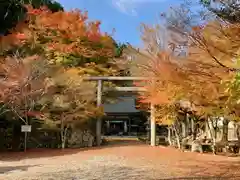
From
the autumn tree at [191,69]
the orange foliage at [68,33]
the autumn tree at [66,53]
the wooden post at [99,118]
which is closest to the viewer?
the autumn tree at [191,69]

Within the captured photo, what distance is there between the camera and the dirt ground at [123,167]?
10631 mm

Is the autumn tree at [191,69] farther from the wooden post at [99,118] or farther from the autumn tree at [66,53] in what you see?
the wooden post at [99,118]

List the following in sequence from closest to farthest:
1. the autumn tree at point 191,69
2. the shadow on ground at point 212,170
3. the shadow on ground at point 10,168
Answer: the autumn tree at point 191,69, the shadow on ground at point 212,170, the shadow on ground at point 10,168

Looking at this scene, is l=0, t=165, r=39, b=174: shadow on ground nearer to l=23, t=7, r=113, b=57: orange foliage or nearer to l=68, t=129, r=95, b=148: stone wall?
l=68, t=129, r=95, b=148: stone wall

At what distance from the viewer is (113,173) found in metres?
11.0

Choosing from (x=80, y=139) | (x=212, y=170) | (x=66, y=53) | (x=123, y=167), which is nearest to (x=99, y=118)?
(x=80, y=139)

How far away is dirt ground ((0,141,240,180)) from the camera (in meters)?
10.6

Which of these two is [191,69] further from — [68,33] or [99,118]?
[68,33]

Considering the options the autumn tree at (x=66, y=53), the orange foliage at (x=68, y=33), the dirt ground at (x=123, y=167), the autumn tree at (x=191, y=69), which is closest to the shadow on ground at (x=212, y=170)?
the dirt ground at (x=123, y=167)

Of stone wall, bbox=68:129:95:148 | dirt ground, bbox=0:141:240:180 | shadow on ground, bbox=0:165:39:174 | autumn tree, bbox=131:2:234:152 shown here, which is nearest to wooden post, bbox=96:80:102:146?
stone wall, bbox=68:129:95:148

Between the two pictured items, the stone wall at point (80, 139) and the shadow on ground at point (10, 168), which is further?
the stone wall at point (80, 139)

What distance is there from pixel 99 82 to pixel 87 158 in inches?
248

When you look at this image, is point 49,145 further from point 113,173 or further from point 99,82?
point 113,173

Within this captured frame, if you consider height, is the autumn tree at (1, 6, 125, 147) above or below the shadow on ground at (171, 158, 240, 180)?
above
